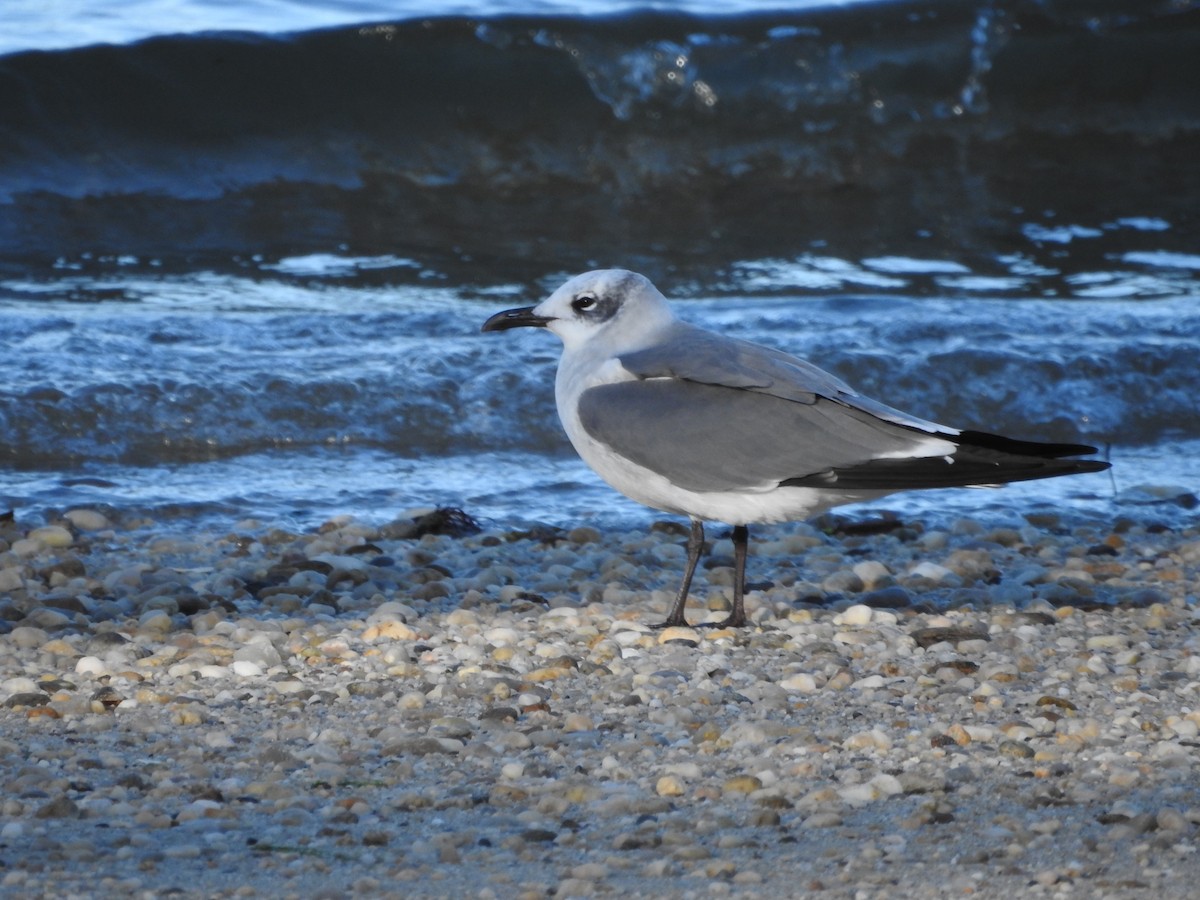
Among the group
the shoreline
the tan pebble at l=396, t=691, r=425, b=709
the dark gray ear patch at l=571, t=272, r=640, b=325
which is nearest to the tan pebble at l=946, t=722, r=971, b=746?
the shoreline

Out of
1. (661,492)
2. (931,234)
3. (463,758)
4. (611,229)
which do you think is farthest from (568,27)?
(463,758)

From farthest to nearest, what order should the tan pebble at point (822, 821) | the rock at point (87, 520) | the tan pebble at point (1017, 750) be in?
the rock at point (87, 520) → the tan pebble at point (1017, 750) → the tan pebble at point (822, 821)

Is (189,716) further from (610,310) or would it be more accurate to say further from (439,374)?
(439,374)

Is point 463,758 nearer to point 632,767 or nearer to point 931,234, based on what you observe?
point 632,767

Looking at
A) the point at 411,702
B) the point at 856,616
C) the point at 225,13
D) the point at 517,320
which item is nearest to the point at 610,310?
the point at 517,320

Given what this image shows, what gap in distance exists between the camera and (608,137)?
11727 millimetres

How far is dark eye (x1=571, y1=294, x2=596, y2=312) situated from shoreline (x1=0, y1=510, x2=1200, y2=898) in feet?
2.68

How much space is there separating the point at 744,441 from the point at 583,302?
69 centimetres

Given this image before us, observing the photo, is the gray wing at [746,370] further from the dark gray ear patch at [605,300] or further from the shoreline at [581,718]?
the shoreline at [581,718]

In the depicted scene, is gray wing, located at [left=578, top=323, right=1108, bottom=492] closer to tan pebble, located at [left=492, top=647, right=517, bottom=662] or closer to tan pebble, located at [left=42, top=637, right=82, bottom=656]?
tan pebble, located at [left=492, top=647, right=517, bottom=662]

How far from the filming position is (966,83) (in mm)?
13062

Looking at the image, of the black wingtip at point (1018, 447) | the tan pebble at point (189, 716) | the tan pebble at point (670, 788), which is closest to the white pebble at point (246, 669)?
the tan pebble at point (189, 716)

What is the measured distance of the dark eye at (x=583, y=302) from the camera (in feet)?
14.3

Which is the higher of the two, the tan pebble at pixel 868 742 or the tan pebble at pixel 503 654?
the tan pebble at pixel 868 742
